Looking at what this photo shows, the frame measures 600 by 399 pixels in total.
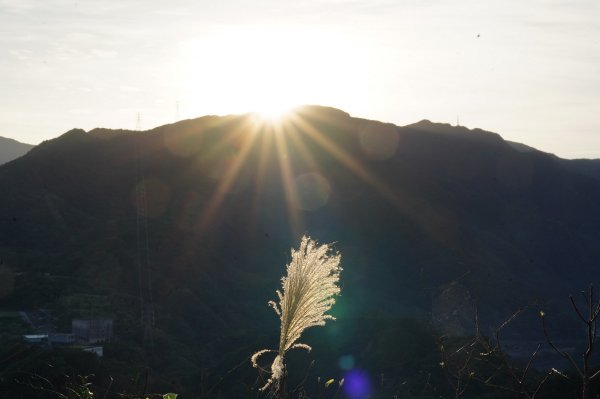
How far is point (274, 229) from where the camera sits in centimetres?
5694

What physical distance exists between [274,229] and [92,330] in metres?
27.5

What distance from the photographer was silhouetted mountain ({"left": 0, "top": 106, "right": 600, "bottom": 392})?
114 feet

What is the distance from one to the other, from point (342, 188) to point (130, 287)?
26.5 m

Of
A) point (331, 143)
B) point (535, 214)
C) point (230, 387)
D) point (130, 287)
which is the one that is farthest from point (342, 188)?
point (230, 387)

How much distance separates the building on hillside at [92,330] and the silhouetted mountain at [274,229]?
3.88ft

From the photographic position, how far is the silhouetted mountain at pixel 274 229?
114 ft

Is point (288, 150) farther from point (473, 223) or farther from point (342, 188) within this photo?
point (473, 223)

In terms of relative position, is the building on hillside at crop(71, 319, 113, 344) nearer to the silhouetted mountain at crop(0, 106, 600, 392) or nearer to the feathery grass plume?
the silhouetted mountain at crop(0, 106, 600, 392)

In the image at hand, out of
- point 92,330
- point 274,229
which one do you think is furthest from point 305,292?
point 274,229

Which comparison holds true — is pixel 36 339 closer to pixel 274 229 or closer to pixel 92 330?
pixel 92 330

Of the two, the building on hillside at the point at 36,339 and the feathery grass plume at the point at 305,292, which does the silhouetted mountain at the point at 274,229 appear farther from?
the feathery grass plume at the point at 305,292

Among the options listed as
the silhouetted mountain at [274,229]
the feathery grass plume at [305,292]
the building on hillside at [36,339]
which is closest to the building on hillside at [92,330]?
the silhouetted mountain at [274,229]

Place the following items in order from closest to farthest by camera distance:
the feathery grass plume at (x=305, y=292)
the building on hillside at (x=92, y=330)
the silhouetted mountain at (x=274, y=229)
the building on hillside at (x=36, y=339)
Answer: the feathery grass plume at (x=305, y=292)
the building on hillside at (x=36, y=339)
the building on hillside at (x=92, y=330)
the silhouetted mountain at (x=274, y=229)

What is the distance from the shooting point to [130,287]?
3959cm
